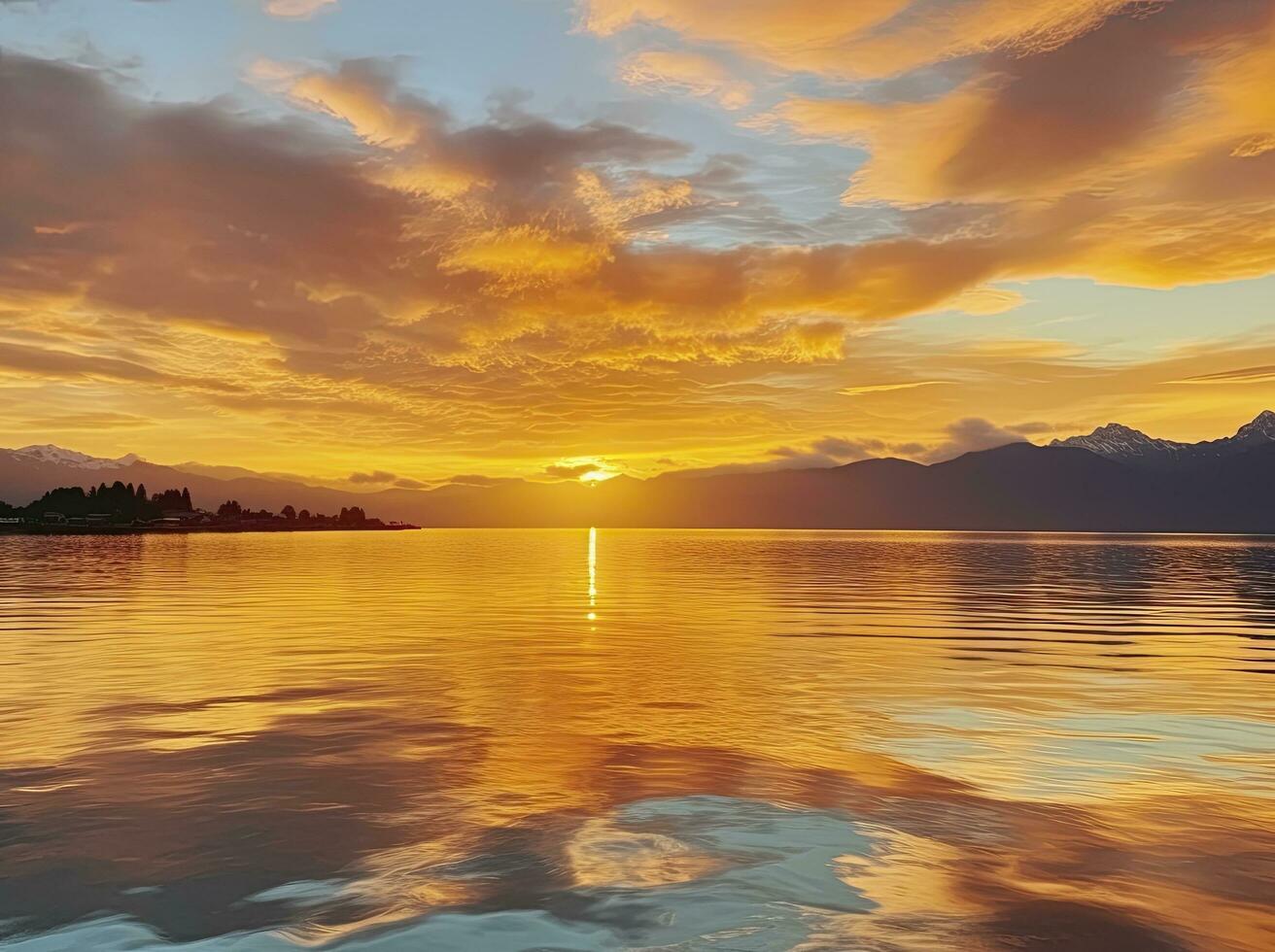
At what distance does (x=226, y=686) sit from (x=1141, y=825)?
2270 centimetres

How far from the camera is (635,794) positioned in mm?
15273

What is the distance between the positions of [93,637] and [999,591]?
59.5 metres

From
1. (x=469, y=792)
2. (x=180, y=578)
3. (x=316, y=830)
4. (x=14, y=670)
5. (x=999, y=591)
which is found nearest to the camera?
(x=316, y=830)

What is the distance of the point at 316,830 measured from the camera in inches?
516

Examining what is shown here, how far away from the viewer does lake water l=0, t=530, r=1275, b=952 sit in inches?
398

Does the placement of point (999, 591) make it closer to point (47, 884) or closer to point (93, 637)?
point (93, 637)

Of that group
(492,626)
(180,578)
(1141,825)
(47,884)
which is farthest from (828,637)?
(180,578)

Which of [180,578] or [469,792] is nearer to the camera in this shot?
[469,792]

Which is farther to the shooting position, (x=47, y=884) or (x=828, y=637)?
(x=828, y=637)

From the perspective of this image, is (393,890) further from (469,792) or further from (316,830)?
(469,792)

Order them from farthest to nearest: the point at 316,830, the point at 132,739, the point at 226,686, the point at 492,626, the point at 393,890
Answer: the point at 492,626 < the point at 226,686 < the point at 132,739 < the point at 316,830 < the point at 393,890

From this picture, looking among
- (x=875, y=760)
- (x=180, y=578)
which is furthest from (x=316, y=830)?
(x=180, y=578)

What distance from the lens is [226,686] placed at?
25703mm

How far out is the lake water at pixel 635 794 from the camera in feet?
33.1
